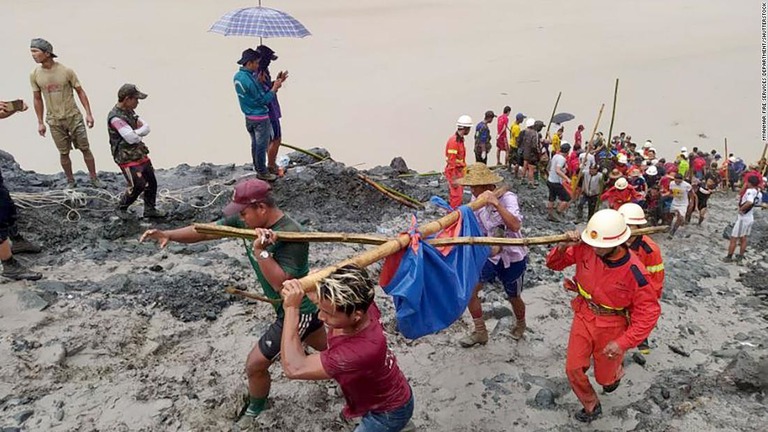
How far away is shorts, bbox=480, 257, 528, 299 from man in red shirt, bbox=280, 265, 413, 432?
2404 millimetres

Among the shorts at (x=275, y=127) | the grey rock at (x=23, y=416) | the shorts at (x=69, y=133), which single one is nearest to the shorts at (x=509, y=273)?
the grey rock at (x=23, y=416)

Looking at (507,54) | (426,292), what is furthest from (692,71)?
(426,292)

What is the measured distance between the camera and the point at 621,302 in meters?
4.07

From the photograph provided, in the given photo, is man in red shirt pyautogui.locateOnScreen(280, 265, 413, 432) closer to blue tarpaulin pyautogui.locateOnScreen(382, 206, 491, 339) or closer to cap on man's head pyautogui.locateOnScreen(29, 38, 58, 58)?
blue tarpaulin pyautogui.locateOnScreen(382, 206, 491, 339)

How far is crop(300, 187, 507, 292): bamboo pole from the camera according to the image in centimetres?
291

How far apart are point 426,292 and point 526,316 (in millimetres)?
2781

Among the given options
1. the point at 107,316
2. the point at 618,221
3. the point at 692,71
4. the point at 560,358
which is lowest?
the point at 560,358

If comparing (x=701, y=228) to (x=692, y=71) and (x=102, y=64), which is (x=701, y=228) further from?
(x=102, y=64)

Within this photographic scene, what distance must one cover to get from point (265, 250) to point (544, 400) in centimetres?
278

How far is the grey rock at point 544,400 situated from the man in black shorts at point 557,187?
5.81 m

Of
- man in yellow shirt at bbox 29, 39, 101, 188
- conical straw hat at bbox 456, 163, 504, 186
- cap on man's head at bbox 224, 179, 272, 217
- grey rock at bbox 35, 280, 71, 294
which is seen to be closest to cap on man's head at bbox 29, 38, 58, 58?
man in yellow shirt at bbox 29, 39, 101, 188

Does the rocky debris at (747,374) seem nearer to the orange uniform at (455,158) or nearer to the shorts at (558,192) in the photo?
the orange uniform at (455,158)

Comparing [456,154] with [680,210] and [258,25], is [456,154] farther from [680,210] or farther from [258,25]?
[680,210]

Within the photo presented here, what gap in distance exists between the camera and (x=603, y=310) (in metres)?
4.17
